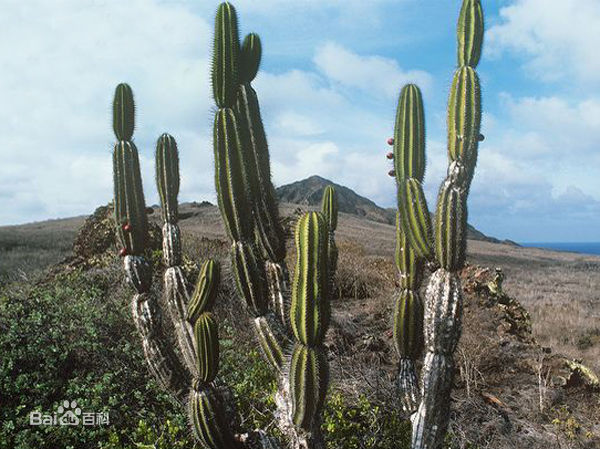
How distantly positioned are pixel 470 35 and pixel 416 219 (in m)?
1.50

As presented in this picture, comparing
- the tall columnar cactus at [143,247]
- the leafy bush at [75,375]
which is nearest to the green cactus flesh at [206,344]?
the tall columnar cactus at [143,247]

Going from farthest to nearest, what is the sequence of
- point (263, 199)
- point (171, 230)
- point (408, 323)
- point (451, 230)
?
1. point (171, 230)
2. point (408, 323)
3. point (263, 199)
4. point (451, 230)

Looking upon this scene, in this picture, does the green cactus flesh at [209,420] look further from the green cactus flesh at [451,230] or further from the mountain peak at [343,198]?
the mountain peak at [343,198]

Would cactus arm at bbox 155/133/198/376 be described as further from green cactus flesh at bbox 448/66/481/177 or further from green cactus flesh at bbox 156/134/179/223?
green cactus flesh at bbox 448/66/481/177

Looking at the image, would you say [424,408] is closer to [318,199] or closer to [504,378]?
[504,378]

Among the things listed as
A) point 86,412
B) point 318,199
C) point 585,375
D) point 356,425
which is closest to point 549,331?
point 585,375

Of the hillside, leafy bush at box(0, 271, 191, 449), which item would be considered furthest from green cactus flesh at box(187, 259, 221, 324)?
the hillside

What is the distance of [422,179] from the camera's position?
4.77m

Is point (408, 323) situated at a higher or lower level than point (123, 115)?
lower

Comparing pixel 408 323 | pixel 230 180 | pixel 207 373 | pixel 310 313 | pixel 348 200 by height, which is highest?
pixel 348 200

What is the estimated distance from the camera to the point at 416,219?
4.25m

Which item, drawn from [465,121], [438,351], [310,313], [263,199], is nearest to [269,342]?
[310,313]

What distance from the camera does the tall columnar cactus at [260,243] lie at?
138 inches

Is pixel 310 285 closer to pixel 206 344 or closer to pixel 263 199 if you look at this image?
pixel 206 344
